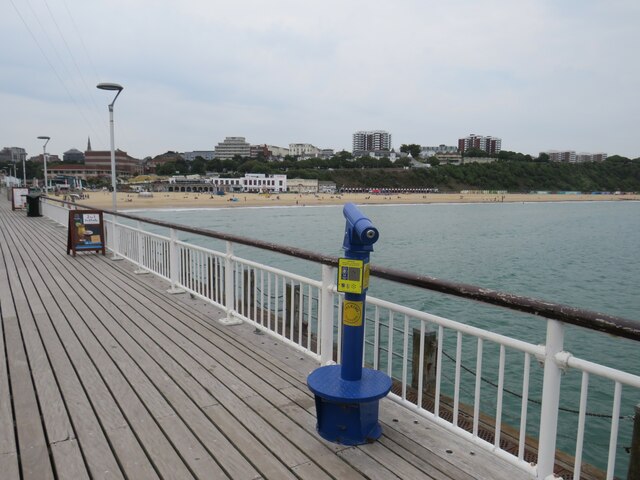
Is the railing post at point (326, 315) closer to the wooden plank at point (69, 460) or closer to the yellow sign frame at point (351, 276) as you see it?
the yellow sign frame at point (351, 276)

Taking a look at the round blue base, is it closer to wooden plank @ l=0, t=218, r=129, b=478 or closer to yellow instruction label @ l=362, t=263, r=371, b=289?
yellow instruction label @ l=362, t=263, r=371, b=289

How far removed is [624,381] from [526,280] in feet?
61.8

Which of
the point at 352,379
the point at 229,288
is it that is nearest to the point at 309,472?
the point at 352,379

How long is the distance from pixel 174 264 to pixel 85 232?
4.37m

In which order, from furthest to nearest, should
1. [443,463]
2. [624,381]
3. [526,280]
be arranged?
1. [526,280]
2. [443,463]
3. [624,381]

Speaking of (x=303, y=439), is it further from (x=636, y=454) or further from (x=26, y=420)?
(x=636, y=454)

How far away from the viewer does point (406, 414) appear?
10.1ft

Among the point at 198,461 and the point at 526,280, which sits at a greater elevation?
the point at 198,461

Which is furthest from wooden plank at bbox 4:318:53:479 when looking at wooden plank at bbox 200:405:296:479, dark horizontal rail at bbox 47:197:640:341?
dark horizontal rail at bbox 47:197:640:341

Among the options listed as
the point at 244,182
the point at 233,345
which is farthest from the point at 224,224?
the point at 244,182

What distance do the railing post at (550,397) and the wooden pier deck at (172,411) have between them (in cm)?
20

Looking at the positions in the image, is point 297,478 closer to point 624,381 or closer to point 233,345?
point 624,381

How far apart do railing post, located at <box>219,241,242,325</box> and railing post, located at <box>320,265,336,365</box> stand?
5.41 ft

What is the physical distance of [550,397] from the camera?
2176 millimetres
